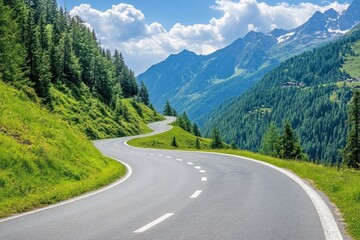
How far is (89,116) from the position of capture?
9169cm

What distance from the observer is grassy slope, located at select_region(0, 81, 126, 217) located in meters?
13.1

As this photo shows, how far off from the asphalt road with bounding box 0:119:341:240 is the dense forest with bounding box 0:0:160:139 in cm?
2334

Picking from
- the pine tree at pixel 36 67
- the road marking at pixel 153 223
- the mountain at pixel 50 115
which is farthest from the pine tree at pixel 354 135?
the road marking at pixel 153 223

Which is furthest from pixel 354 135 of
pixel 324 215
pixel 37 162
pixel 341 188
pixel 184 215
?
pixel 184 215

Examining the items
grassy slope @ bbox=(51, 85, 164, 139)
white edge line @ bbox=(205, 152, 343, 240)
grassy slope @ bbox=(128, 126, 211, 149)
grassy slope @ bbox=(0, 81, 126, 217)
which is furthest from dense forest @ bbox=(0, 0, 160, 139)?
white edge line @ bbox=(205, 152, 343, 240)

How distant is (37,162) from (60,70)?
3188 inches

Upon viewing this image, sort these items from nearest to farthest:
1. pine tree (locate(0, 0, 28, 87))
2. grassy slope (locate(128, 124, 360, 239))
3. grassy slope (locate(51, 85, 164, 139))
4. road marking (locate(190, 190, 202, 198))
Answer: grassy slope (locate(128, 124, 360, 239))
road marking (locate(190, 190, 202, 198))
pine tree (locate(0, 0, 28, 87))
grassy slope (locate(51, 85, 164, 139))

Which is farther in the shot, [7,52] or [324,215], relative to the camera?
[7,52]

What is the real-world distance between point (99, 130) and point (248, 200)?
82.4 metres

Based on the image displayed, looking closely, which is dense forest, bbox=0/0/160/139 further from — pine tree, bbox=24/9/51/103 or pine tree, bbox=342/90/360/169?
pine tree, bbox=342/90/360/169

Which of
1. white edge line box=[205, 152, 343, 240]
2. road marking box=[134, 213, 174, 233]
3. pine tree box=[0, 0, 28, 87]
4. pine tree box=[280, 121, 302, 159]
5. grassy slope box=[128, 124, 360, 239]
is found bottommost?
road marking box=[134, 213, 174, 233]

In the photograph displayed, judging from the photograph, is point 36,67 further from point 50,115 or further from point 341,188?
point 341,188

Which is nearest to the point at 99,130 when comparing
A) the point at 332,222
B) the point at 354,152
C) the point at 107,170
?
the point at 354,152

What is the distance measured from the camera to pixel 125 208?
38.6ft
